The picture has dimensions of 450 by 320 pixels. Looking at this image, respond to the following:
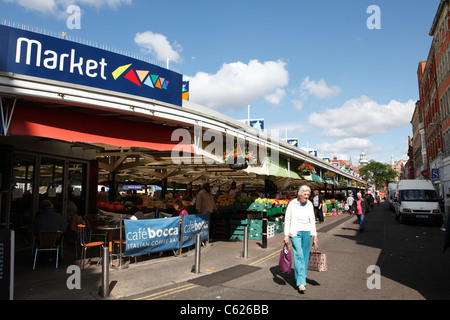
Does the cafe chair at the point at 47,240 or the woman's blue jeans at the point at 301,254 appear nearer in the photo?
the woman's blue jeans at the point at 301,254

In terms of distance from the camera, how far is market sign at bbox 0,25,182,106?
19.0ft

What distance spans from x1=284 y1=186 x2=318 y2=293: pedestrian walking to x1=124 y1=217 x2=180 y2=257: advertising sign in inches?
143

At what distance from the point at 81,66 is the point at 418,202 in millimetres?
18630

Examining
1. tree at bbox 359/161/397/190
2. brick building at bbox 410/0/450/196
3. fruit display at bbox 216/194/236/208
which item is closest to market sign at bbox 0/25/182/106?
fruit display at bbox 216/194/236/208

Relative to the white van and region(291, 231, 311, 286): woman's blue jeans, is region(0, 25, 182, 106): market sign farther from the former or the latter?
the white van

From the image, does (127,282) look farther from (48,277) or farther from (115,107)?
(115,107)

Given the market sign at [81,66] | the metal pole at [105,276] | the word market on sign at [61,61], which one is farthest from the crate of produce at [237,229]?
the word market on sign at [61,61]

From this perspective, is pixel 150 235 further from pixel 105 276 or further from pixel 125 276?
pixel 105 276

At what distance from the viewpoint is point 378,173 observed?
10725cm

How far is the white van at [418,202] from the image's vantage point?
17.1 m

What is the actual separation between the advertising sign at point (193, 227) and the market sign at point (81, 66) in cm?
344

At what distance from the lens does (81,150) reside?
1068 centimetres

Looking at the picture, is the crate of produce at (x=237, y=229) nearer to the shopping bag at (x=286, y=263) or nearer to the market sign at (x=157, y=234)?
the market sign at (x=157, y=234)

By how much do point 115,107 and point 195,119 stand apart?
2304mm
